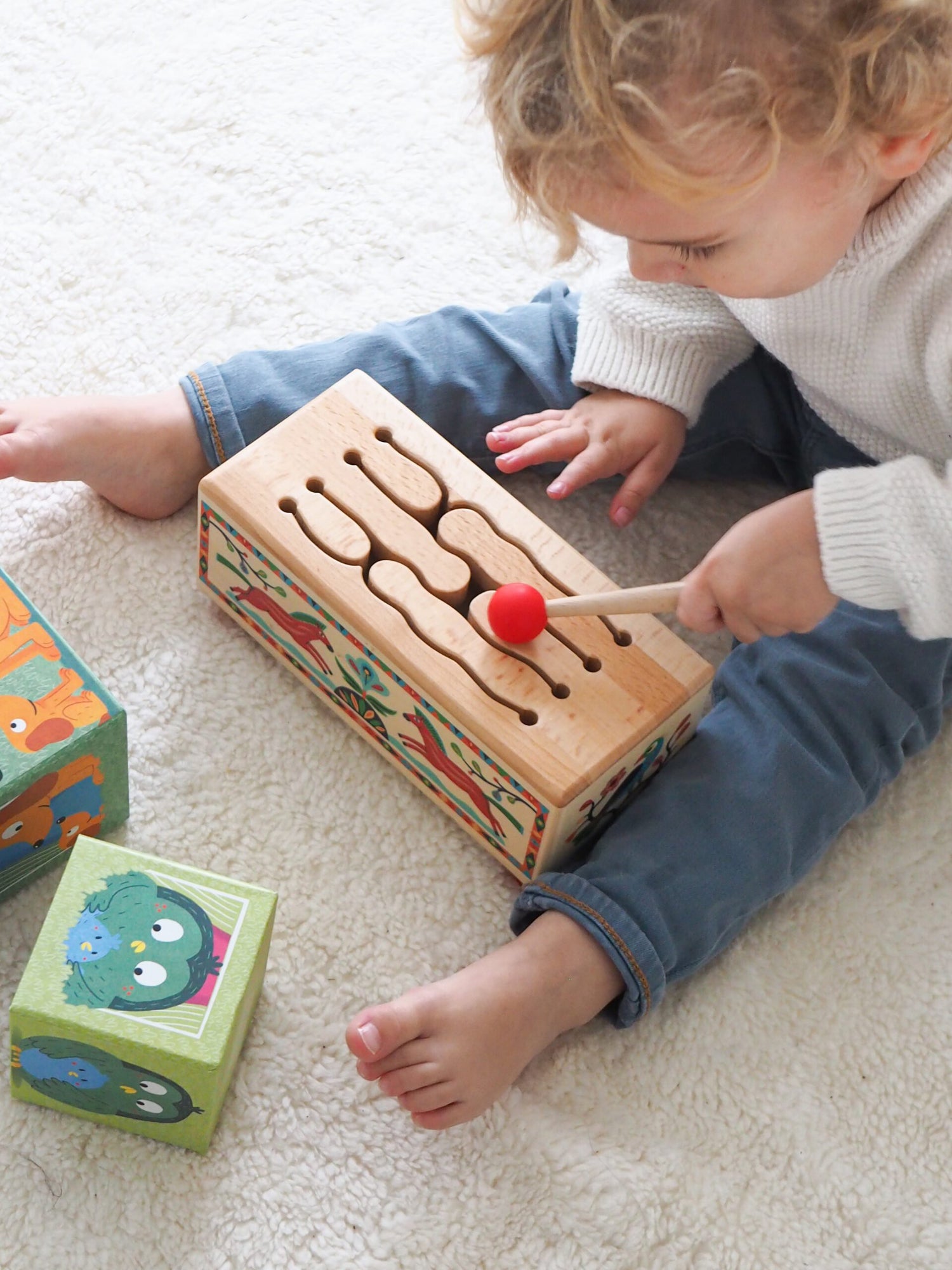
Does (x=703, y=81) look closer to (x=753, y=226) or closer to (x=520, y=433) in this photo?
(x=753, y=226)

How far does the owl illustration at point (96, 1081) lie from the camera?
66 cm

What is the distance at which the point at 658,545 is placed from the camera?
97 centimetres

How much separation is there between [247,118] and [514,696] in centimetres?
62

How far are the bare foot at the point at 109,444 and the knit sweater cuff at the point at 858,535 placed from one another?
1.37ft

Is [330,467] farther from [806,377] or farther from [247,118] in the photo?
[247,118]

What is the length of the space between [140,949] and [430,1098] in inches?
6.8

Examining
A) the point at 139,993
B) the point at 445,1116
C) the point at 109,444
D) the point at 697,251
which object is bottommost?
the point at 445,1116

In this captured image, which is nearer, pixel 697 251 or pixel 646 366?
pixel 697 251

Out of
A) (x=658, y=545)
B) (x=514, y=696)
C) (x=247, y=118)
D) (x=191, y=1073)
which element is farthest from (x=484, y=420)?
(x=191, y=1073)

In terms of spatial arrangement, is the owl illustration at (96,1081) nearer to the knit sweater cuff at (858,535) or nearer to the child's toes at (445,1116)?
the child's toes at (445,1116)

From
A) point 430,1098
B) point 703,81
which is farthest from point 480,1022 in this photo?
point 703,81

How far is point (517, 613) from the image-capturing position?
2.52 ft

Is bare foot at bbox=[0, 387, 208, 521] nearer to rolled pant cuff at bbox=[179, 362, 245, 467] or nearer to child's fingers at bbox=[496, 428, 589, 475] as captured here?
rolled pant cuff at bbox=[179, 362, 245, 467]

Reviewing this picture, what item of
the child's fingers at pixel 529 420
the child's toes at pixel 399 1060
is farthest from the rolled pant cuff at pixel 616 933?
the child's fingers at pixel 529 420
